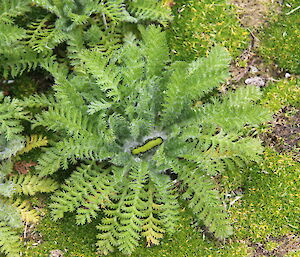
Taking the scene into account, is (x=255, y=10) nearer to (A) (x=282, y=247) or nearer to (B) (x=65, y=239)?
(A) (x=282, y=247)

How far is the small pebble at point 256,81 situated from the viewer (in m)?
3.04

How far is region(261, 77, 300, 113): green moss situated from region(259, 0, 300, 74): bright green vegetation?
18cm

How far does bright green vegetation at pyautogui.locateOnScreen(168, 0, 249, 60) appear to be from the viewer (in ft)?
10.3

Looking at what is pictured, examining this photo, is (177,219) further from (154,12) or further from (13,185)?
(154,12)

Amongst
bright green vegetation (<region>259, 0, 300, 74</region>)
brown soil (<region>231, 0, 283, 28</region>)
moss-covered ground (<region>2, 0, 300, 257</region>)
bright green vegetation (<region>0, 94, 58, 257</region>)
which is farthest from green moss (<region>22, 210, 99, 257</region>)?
brown soil (<region>231, 0, 283, 28</region>)

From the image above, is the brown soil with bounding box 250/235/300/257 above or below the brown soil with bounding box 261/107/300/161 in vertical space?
below

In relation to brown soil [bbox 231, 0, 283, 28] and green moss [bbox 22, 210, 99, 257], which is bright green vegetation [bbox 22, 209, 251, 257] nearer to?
green moss [bbox 22, 210, 99, 257]

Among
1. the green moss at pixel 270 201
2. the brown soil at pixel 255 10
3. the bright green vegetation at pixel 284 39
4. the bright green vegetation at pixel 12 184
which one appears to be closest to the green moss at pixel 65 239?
the bright green vegetation at pixel 12 184

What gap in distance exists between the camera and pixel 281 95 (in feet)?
9.66

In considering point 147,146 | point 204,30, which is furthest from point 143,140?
point 204,30

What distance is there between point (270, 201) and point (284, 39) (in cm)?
139

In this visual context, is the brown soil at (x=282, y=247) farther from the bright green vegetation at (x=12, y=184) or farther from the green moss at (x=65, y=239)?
the bright green vegetation at (x=12, y=184)

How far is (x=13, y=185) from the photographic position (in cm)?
266

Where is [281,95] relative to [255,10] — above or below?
below
